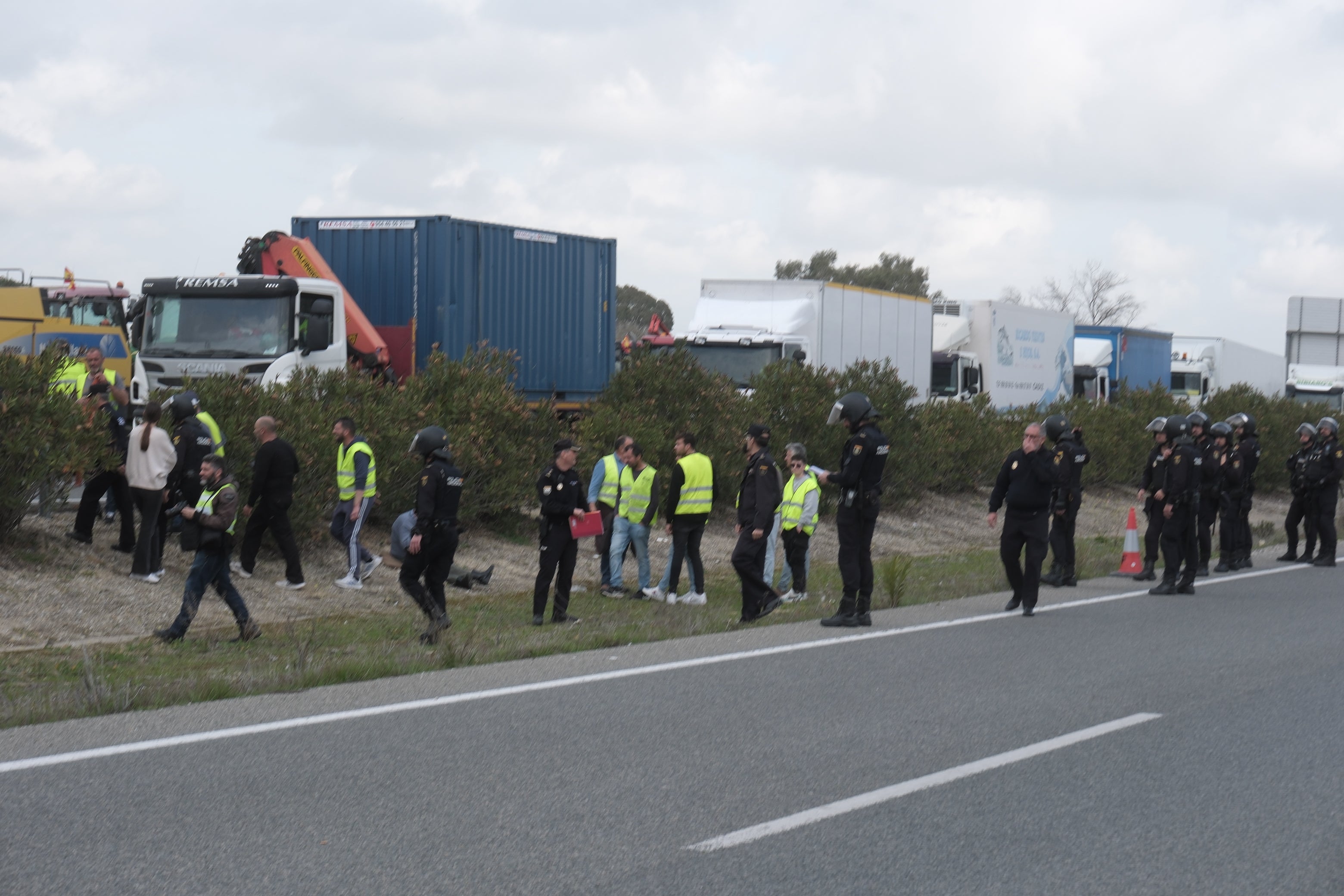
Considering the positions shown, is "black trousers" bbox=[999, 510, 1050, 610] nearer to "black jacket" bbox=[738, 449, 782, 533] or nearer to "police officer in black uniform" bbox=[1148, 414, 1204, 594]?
"black jacket" bbox=[738, 449, 782, 533]

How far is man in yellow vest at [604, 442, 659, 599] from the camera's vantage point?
14.1m

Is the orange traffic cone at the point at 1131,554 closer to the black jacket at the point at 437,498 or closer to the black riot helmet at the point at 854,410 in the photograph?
the black riot helmet at the point at 854,410

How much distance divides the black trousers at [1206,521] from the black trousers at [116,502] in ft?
37.6

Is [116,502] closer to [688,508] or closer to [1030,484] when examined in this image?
[688,508]

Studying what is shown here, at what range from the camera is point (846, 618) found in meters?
12.0

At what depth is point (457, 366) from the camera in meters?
17.5

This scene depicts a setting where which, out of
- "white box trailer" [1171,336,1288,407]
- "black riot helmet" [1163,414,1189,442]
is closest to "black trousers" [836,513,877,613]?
"black riot helmet" [1163,414,1189,442]

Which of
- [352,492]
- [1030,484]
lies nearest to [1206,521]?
[1030,484]

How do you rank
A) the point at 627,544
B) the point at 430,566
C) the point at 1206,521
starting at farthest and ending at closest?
the point at 1206,521 < the point at 627,544 < the point at 430,566

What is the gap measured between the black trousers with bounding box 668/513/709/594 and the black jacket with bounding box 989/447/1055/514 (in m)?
2.40

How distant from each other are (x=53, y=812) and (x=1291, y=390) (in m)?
51.2

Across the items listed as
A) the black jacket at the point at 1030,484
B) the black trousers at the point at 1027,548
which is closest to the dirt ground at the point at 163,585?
the black trousers at the point at 1027,548

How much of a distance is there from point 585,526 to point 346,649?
2.41 meters

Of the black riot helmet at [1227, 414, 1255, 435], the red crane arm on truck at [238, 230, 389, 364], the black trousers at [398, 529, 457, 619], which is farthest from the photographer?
the red crane arm on truck at [238, 230, 389, 364]
